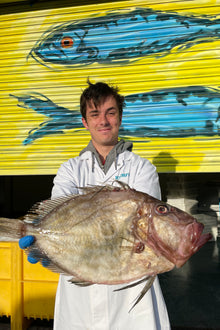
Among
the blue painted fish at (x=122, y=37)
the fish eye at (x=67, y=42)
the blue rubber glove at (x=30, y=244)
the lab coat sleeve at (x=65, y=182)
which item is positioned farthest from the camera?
the fish eye at (x=67, y=42)

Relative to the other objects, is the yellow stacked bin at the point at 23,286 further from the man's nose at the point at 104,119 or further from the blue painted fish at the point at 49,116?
the man's nose at the point at 104,119

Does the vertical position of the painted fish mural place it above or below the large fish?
above

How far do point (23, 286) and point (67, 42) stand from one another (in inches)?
154

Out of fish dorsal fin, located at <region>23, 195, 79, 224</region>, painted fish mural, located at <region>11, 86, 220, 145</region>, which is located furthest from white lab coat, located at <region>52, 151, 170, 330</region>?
painted fish mural, located at <region>11, 86, 220, 145</region>

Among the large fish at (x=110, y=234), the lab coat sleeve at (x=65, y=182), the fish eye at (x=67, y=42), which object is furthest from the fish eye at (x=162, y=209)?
the fish eye at (x=67, y=42)

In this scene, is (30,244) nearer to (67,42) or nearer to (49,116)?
(49,116)

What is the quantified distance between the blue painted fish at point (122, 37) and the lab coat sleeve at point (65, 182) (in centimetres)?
319

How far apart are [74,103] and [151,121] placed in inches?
52.9

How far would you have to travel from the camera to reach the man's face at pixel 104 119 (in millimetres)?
2285

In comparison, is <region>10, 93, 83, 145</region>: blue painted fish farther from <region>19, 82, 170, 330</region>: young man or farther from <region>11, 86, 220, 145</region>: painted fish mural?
<region>19, 82, 170, 330</region>: young man

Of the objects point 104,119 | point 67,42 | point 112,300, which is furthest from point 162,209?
point 67,42

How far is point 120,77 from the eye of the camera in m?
5.20

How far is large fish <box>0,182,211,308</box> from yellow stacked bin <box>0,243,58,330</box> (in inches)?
106

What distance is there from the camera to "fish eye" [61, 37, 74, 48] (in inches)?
210
